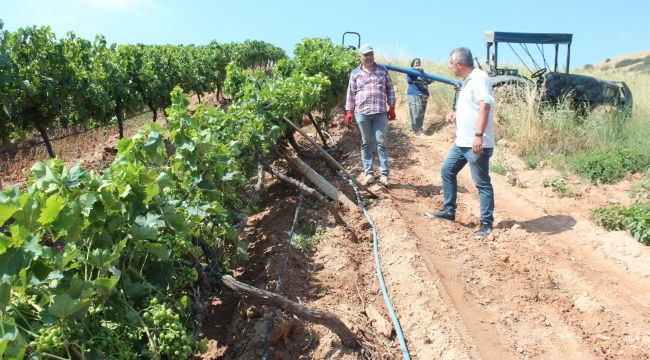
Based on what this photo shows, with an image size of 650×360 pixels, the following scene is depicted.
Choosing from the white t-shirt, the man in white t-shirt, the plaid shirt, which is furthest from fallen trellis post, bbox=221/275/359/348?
the plaid shirt

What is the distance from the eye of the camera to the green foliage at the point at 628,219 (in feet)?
16.5

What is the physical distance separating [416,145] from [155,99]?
22.2ft

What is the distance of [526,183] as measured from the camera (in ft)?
23.2

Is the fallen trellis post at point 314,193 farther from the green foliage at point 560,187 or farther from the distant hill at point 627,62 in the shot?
the distant hill at point 627,62

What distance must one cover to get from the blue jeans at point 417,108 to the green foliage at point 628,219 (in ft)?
16.1

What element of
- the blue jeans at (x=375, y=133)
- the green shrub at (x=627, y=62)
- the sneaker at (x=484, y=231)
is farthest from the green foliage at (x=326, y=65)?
the green shrub at (x=627, y=62)

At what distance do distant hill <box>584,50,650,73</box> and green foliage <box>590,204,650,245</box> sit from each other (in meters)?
66.5

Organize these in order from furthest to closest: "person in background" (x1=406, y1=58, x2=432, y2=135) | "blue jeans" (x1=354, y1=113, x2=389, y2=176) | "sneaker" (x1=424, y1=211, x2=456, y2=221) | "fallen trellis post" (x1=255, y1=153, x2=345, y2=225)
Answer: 1. "person in background" (x1=406, y1=58, x2=432, y2=135)
2. "blue jeans" (x1=354, y1=113, x2=389, y2=176)
3. "sneaker" (x1=424, y1=211, x2=456, y2=221)
4. "fallen trellis post" (x1=255, y1=153, x2=345, y2=225)

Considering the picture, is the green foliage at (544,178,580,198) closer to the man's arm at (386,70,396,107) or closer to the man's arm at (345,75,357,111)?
the man's arm at (386,70,396,107)

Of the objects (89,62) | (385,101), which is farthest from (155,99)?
(385,101)

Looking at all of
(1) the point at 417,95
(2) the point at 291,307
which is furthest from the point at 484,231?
(1) the point at 417,95

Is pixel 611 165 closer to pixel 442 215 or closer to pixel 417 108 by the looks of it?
pixel 442 215

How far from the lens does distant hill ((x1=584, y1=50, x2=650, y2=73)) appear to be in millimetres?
63769

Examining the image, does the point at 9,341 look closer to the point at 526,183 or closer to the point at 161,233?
the point at 161,233
